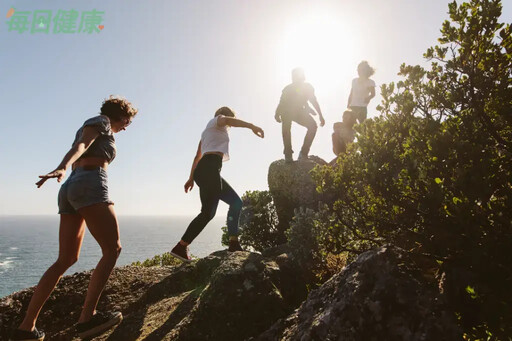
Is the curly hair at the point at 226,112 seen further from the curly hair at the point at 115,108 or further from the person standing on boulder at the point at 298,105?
the person standing on boulder at the point at 298,105

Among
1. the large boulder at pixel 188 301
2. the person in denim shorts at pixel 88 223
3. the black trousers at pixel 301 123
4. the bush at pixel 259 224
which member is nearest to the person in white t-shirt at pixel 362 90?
the black trousers at pixel 301 123

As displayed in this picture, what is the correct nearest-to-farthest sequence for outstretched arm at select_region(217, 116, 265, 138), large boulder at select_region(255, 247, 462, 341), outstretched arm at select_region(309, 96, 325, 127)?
large boulder at select_region(255, 247, 462, 341) → outstretched arm at select_region(217, 116, 265, 138) → outstretched arm at select_region(309, 96, 325, 127)

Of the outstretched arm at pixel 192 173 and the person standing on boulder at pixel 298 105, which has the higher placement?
the person standing on boulder at pixel 298 105

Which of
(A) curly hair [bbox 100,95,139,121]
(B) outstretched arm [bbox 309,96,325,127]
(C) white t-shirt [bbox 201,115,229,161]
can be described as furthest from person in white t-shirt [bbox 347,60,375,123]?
(A) curly hair [bbox 100,95,139,121]

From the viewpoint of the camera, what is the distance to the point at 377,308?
2.22 metres

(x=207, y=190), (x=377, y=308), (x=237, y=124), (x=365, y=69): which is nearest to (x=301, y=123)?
(x=365, y=69)

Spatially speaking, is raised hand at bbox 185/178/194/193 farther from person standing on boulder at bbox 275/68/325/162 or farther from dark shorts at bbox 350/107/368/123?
dark shorts at bbox 350/107/368/123

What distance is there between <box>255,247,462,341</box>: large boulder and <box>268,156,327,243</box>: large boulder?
8.73 metres

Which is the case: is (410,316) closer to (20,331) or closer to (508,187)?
(508,187)

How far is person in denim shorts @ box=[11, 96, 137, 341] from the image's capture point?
3330 mm

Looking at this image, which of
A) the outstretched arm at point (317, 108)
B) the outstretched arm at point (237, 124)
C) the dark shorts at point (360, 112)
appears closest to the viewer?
the outstretched arm at point (237, 124)

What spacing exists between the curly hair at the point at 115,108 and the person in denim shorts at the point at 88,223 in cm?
37

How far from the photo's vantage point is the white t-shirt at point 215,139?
5.69 m

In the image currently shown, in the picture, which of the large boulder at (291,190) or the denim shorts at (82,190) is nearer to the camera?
the denim shorts at (82,190)
